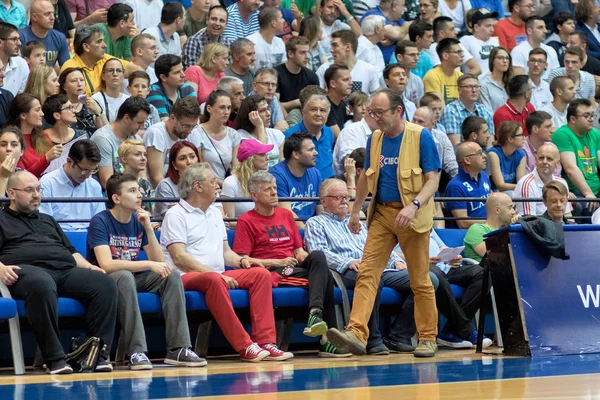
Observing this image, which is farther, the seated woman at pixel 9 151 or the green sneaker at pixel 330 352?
the seated woman at pixel 9 151

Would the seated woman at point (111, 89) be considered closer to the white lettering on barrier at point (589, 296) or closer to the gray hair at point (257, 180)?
the gray hair at point (257, 180)

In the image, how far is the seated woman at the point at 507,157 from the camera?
13.7 m

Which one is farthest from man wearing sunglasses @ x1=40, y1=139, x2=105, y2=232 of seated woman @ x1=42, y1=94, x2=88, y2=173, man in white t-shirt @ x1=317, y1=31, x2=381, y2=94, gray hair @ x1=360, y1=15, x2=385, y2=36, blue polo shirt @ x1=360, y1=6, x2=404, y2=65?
blue polo shirt @ x1=360, y1=6, x2=404, y2=65

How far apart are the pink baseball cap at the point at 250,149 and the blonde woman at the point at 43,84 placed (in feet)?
6.60

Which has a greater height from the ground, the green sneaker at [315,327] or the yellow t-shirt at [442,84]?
the yellow t-shirt at [442,84]

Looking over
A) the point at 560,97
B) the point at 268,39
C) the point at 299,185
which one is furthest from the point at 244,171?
the point at 560,97

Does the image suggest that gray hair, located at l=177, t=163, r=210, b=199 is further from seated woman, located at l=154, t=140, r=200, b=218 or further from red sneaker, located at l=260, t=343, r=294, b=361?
red sneaker, located at l=260, t=343, r=294, b=361

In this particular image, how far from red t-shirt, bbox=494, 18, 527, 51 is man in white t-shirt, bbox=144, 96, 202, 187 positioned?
7879 mm

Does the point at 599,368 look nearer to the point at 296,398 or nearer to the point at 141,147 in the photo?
the point at 296,398

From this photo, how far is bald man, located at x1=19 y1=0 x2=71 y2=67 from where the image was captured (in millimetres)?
13094

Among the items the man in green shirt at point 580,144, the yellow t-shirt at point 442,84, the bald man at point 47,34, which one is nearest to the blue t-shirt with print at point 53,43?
the bald man at point 47,34

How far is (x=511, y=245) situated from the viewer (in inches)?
370

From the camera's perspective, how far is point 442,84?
15773mm

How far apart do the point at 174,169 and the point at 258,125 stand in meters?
1.62
